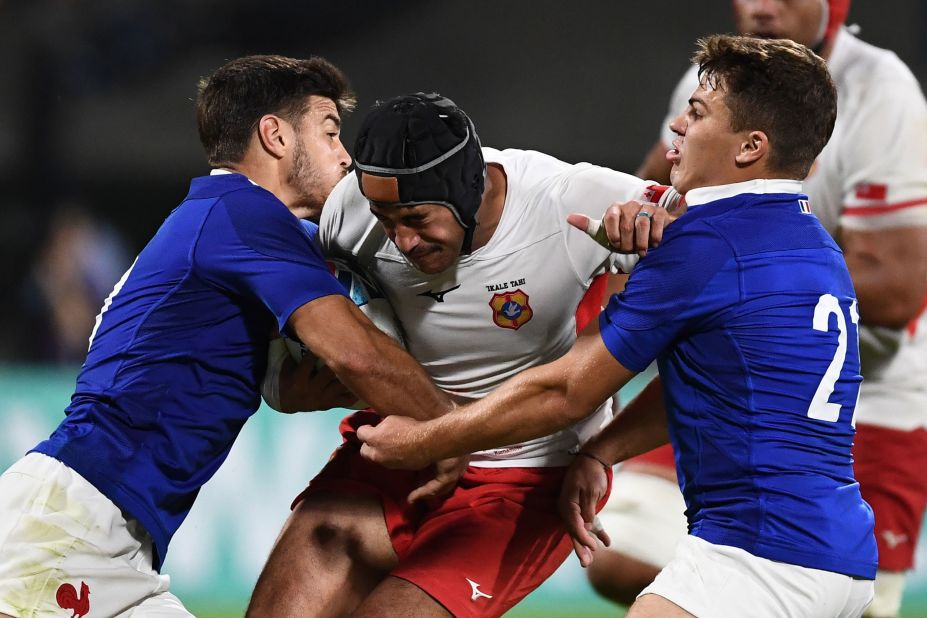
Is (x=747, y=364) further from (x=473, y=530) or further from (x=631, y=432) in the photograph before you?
(x=473, y=530)

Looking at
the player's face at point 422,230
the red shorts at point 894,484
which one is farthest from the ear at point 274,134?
the red shorts at point 894,484

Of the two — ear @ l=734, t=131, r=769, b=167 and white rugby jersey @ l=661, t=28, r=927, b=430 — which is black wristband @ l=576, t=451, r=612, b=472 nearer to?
ear @ l=734, t=131, r=769, b=167

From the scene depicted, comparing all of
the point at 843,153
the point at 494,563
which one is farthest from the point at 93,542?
the point at 843,153

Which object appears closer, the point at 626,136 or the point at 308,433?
the point at 308,433

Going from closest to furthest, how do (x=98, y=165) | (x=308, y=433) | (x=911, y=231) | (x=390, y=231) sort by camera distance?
1. (x=390, y=231)
2. (x=911, y=231)
3. (x=308, y=433)
4. (x=98, y=165)

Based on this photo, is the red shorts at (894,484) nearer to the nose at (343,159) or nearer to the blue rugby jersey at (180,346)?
the nose at (343,159)

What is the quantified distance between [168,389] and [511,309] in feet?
3.38

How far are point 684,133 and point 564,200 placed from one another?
51 centimetres

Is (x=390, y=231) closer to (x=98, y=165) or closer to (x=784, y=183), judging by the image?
(x=784, y=183)

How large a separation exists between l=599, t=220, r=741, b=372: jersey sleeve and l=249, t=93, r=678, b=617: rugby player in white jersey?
0.48 m

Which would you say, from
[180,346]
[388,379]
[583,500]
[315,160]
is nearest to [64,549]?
[180,346]

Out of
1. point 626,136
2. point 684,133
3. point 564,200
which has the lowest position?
point 626,136

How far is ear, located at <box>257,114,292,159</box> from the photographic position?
3.89 meters

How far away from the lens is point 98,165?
10.6 meters
